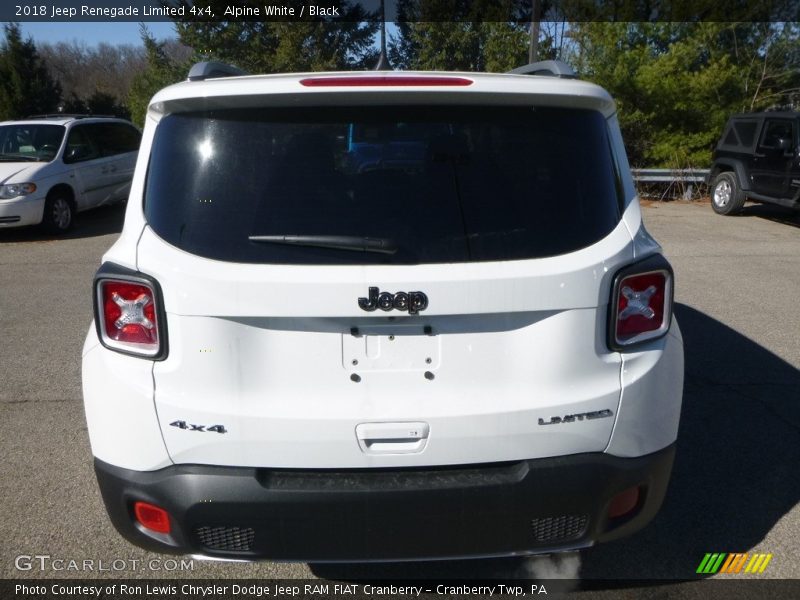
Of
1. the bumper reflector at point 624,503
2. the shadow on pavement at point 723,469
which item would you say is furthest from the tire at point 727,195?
the bumper reflector at point 624,503

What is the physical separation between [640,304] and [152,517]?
176 centimetres

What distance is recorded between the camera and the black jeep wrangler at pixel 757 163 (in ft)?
38.0

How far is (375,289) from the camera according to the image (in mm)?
2168

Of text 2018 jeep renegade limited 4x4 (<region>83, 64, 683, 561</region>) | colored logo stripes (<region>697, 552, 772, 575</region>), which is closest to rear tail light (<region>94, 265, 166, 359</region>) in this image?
text 2018 jeep renegade limited 4x4 (<region>83, 64, 683, 561</region>)

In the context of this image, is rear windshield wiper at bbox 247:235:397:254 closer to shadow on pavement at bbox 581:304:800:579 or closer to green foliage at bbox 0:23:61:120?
shadow on pavement at bbox 581:304:800:579

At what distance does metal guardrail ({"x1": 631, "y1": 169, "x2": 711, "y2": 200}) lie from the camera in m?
15.5

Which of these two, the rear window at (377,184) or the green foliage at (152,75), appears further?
the green foliage at (152,75)

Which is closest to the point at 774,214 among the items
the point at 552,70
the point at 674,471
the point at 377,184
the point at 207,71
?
the point at 674,471

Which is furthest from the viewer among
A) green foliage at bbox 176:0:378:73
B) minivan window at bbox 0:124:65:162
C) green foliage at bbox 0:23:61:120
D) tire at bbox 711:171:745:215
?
green foliage at bbox 0:23:61:120

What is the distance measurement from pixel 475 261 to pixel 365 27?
28915 millimetres

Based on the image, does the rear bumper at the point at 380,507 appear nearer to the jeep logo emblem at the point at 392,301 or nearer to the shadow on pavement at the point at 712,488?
the jeep logo emblem at the point at 392,301

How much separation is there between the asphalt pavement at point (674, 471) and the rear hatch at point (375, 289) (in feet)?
3.24

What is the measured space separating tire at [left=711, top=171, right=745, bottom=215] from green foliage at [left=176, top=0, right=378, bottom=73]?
16.7 metres

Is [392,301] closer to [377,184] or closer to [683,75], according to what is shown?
[377,184]
